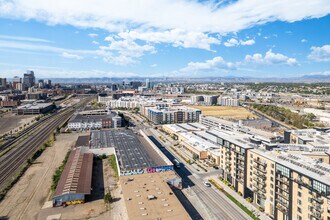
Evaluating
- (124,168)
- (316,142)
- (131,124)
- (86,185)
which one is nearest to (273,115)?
(131,124)

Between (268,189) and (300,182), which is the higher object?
(300,182)

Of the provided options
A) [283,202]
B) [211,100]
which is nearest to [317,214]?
[283,202]

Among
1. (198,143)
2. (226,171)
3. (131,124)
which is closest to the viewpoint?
(226,171)

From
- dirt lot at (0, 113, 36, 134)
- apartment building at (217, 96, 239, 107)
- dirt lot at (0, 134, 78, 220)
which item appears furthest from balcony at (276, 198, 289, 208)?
apartment building at (217, 96, 239, 107)

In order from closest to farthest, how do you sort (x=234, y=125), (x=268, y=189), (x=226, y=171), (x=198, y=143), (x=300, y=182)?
(x=300, y=182), (x=268, y=189), (x=226, y=171), (x=198, y=143), (x=234, y=125)

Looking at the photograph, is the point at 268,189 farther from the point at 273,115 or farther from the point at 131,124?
the point at 273,115

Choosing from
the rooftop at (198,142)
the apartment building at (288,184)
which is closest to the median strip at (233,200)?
the apartment building at (288,184)

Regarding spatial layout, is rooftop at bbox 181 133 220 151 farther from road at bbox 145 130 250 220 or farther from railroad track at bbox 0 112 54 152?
railroad track at bbox 0 112 54 152
